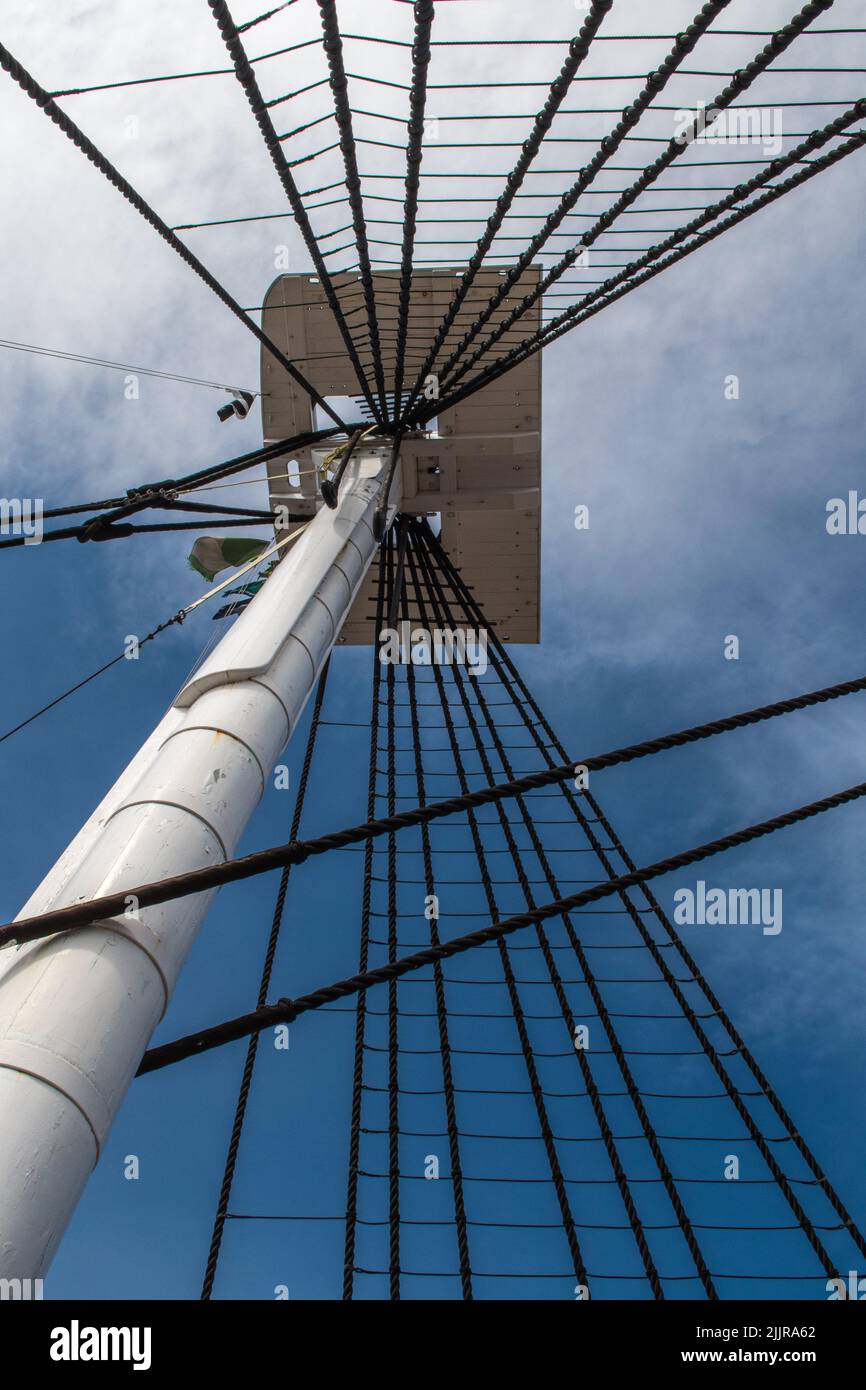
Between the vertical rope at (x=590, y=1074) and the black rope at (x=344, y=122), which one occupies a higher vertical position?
the black rope at (x=344, y=122)

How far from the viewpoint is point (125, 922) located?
199cm

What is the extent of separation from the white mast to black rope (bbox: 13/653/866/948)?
0.06 meters

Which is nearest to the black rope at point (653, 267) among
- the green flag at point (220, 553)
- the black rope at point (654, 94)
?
the black rope at point (654, 94)

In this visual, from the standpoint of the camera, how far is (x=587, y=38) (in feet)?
9.43

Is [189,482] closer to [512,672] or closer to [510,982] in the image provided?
[512,672]

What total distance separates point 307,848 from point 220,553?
455 centimetres

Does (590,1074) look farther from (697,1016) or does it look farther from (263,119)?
(263,119)

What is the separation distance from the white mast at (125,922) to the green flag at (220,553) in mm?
2600

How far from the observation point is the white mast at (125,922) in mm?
1599

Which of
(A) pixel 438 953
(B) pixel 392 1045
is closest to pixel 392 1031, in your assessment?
(B) pixel 392 1045

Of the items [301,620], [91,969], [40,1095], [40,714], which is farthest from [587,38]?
[40,714]

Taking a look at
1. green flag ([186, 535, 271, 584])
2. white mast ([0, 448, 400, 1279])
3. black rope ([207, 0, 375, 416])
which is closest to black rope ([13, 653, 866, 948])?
white mast ([0, 448, 400, 1279])

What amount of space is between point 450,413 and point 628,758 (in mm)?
5256

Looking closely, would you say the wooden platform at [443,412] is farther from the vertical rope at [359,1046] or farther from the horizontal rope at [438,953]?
the horizontal rope at [438,953]
